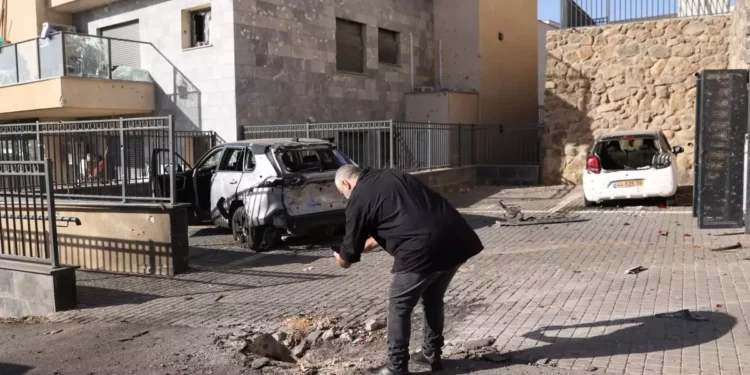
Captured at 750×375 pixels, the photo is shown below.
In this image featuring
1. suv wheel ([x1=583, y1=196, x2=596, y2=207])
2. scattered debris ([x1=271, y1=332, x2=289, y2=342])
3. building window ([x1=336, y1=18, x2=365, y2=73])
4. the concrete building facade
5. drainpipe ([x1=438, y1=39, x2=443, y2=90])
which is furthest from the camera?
drainpipe ([x1=438, y1=39, x2=443, y2=90])

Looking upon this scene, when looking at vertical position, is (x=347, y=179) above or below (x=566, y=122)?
below

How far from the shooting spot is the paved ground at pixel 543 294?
510 cm

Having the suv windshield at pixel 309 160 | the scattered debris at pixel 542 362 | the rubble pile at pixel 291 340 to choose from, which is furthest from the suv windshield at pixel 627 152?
the scattered debris at pixel 542 362

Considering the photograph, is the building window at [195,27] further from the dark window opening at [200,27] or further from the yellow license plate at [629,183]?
the yellow license plate at [629,183]

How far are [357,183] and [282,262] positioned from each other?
17.2 feet

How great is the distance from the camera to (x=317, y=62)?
18.6 m

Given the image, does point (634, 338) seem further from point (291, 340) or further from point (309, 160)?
point (309, 160)

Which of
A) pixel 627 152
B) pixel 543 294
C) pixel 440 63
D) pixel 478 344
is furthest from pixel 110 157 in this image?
pixel 440 63

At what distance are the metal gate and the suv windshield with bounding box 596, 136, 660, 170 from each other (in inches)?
128

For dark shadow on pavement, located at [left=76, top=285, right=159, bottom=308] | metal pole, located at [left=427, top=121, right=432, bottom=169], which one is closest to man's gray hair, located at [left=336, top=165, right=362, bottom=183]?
dark shadow on pavement, located at [left=76, top=285, right=159, bottom=308]

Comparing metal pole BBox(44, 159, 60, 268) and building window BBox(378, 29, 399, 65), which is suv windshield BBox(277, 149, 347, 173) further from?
building window BBox(378, 29, 399, 65)

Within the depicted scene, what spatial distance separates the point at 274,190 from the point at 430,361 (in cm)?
552

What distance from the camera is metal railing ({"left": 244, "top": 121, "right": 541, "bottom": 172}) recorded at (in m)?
15.3

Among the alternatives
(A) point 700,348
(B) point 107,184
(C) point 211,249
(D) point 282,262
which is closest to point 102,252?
(B) point 107,184
